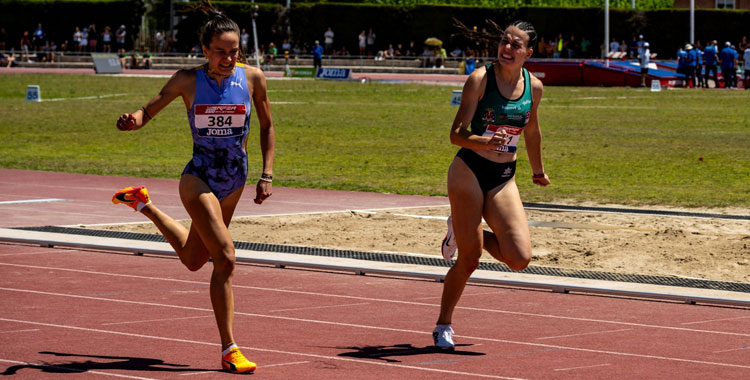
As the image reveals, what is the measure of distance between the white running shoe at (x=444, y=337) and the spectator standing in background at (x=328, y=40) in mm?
60092

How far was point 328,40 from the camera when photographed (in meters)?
67.1

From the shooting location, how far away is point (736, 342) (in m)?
7.85

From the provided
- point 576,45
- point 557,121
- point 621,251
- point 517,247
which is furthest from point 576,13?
point 517,247

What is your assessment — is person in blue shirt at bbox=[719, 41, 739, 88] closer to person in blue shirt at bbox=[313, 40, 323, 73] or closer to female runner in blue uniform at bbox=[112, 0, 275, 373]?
person in blue shirt at bbox=[313, 40, 323, 73]

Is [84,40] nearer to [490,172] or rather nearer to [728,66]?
[728,66]

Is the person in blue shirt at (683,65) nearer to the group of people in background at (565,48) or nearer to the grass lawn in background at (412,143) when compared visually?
the grass lawn in background at (412,143)

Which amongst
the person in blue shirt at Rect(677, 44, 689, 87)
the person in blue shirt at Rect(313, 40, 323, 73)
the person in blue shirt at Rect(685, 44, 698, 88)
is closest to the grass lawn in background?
the person in blue shirt at Rect(685, 44, 698, 88)

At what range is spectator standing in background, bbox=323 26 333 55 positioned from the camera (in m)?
67.1

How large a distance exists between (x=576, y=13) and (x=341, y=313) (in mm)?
57910

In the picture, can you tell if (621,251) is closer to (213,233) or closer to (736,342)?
(736,342)

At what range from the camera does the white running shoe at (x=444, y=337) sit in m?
7.53

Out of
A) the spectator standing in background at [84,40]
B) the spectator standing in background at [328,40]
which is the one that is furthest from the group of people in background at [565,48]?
the spectator standing in background at [84,40]

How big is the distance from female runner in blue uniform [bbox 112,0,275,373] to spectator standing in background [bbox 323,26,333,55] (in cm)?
5988

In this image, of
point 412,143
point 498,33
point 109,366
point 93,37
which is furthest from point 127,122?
point 93,37
